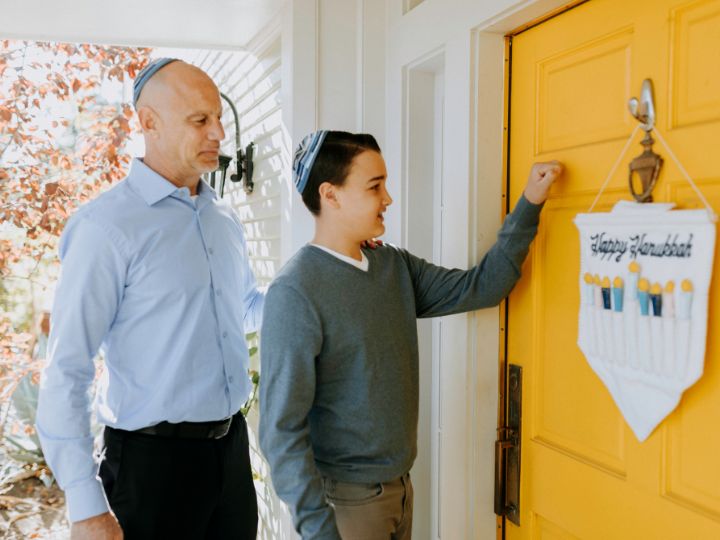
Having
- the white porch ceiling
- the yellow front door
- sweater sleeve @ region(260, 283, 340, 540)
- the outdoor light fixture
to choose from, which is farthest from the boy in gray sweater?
the outdoor light fixture

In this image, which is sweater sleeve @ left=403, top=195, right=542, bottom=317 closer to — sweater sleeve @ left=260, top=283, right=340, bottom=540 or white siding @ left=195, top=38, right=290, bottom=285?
sweater sleeve @ left=260, top=283, right=340, bottom=540

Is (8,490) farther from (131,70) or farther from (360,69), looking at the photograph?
(360,69)

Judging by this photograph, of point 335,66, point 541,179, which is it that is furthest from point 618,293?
point 335,66

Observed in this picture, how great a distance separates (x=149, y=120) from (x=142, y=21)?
158cm

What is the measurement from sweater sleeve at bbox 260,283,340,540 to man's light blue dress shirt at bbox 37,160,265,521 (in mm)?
275

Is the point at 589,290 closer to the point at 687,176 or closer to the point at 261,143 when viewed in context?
the point at 687,176

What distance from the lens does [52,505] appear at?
5.46m

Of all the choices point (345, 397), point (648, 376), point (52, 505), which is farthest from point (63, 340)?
point (52, 505)

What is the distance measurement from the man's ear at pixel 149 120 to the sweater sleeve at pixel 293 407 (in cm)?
61

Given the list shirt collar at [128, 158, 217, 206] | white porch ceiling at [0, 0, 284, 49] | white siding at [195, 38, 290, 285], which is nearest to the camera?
shirt collar at [128, 158, 217, 206]

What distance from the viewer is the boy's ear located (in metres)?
1.79

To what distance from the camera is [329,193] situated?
1797 mm

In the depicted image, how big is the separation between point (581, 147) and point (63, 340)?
4.48 feet

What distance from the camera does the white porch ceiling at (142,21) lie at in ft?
9.50
